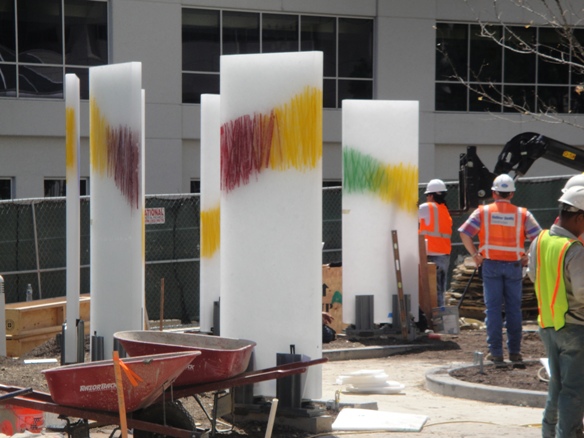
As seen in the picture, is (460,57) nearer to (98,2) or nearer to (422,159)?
(422,159)

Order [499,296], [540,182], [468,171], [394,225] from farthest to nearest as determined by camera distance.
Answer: [540,182]
[468,171]
[394,225]
[499,296]

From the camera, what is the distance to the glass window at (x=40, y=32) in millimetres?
26172

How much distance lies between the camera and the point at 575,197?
7.69 m

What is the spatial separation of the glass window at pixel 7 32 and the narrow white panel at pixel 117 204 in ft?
51.4

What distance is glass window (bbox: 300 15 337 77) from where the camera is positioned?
1144 inches

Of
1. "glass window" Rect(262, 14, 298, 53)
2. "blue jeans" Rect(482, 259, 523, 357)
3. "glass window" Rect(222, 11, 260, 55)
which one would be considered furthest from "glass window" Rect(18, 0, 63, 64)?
"blue jeans" Rect(482, 259, 523, 357)

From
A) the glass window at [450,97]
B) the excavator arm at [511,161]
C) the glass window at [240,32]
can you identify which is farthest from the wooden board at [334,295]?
the glass window at [450,97]

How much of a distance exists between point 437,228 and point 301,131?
8.48 metres

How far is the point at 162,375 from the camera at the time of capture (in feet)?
24.8

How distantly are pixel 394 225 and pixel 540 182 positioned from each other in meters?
9.38

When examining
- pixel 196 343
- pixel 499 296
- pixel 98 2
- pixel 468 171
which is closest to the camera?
pixel 196 343

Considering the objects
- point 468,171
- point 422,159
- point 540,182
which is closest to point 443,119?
point 422,159

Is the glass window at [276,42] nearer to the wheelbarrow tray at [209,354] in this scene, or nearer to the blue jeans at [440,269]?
the blue jeans at [440,269]

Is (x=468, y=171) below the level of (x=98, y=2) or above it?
below
